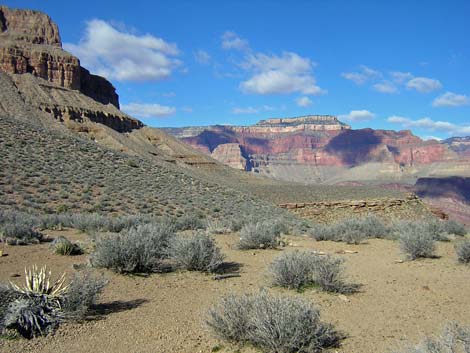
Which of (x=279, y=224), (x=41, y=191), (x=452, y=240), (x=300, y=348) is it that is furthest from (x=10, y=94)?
(x=300, y=348)

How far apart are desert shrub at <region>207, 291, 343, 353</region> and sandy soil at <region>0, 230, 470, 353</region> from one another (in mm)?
185

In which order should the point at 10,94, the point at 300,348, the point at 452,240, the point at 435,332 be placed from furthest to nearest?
the point at 10,94 < the point at 452,240 < the point at 435,332 < the point at 300,348

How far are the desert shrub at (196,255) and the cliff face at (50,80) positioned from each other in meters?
51.8

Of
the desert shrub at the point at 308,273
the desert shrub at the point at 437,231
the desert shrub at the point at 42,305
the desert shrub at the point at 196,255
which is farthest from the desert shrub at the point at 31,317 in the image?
the desert shrub at the point at 437,231

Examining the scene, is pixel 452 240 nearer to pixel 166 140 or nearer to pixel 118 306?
pixel 118 306

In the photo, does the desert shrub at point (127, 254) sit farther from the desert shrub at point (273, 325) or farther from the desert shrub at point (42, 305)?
the desert shrub at point (273, 325)

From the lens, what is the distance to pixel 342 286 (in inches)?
285

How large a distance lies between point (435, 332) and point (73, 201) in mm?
21107

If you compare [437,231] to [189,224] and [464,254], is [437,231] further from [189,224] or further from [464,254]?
[189,224]

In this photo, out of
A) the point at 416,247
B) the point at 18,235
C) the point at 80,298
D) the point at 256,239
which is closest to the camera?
the point at 80,298

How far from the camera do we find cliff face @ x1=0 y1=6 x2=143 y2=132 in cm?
6347

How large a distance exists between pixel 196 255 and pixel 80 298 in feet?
11.1

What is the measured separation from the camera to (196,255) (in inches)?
349

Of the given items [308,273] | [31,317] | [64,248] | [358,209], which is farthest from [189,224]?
[358,209]
